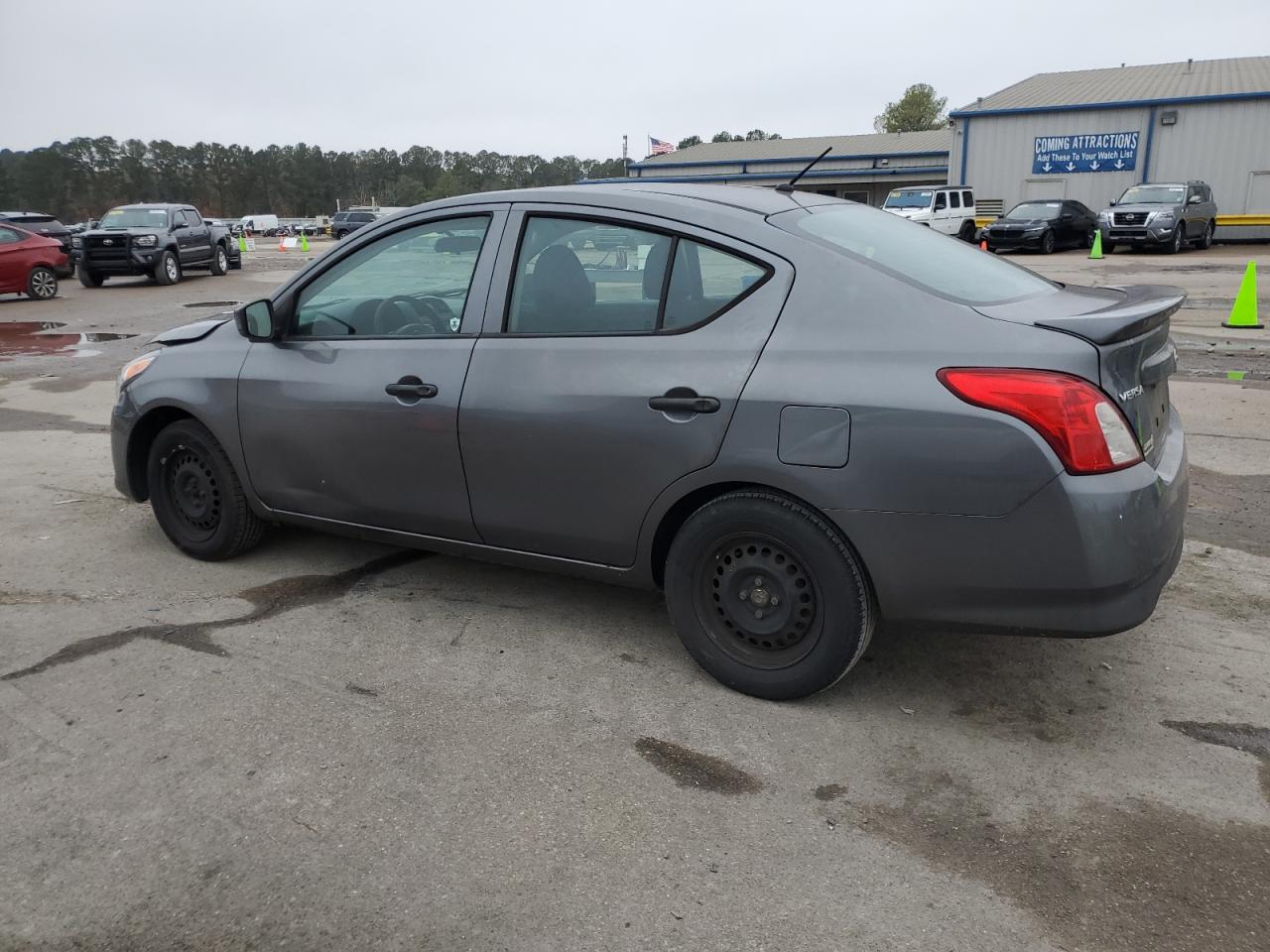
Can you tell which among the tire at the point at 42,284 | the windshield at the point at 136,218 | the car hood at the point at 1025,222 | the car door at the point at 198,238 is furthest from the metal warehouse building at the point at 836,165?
the tire at the point at 42,284

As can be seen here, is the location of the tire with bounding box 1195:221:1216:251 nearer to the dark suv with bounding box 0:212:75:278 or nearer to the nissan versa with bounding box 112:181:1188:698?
the nissan versa with bounding box 112:181:1188:698

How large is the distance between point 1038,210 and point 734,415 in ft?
90.0

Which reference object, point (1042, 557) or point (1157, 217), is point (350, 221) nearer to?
point (1157, 217)

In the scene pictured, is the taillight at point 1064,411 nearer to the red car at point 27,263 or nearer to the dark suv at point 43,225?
the red car at point 27,263

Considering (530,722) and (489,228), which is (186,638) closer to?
(530,722)

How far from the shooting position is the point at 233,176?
119 m

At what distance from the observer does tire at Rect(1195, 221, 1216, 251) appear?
27.5m

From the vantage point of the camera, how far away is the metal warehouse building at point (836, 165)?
48.9 meters

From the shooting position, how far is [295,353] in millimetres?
4195

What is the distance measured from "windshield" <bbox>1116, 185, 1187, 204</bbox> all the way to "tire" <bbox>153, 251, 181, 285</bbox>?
23529 millimetres

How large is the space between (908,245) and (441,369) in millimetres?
1779

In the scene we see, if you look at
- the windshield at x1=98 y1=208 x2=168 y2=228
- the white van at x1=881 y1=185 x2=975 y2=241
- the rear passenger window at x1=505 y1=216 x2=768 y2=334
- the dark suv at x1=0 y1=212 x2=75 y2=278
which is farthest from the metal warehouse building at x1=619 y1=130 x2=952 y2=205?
the rear passenger window at x1=505 y1=216 x2=768 y2=334

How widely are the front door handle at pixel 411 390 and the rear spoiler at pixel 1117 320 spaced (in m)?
2.14

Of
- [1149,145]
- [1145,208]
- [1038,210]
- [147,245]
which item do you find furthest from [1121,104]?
[147,245]
